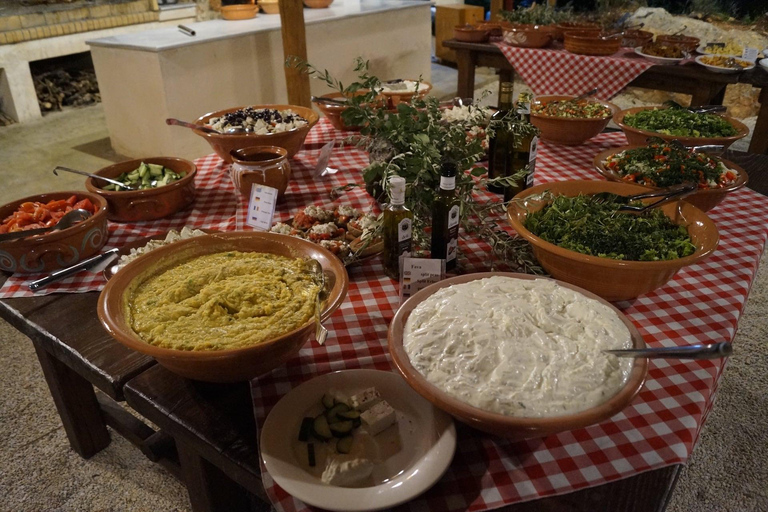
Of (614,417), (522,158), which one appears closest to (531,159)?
(522,158)

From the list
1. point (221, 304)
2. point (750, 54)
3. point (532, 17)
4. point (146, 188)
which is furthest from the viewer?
point (532, 17)

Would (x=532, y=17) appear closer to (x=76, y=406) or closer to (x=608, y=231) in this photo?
(x=608, y=231)

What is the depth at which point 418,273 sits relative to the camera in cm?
116

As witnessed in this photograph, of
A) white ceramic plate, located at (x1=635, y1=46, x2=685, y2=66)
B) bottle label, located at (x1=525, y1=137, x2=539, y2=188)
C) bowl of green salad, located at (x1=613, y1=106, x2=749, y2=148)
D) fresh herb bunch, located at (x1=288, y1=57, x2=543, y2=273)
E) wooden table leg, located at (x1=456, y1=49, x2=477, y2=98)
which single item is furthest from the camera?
wooden table leg, located at (x1=456, y1=49, x2=477, y2=98)

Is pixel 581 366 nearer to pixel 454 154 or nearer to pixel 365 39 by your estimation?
pixel 454 154

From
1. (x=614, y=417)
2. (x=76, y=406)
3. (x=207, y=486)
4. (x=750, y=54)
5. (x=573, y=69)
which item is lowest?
(x=76, y=406)

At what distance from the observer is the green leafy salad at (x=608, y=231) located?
1146mm

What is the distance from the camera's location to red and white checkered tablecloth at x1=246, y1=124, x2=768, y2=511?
0.81 m

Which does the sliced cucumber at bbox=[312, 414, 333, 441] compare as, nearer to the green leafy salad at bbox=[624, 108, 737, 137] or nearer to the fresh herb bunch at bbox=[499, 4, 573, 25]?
the green leafy salad at bbox=[624, 108, 737, 137]

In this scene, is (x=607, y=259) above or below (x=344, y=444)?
above

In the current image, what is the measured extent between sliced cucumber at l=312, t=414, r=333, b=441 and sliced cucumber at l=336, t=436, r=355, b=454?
2cm

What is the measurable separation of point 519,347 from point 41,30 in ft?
21.0

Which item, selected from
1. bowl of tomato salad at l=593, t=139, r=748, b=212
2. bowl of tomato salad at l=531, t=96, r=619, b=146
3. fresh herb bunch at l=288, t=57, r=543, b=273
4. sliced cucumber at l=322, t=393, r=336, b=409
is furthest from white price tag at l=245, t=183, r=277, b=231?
bowl of tomato salad at l=531, t=96, r=619, b=146

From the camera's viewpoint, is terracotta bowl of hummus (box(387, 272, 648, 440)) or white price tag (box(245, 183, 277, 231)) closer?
terracotta bowl of hummus (box(387, 272, 648, 440))
